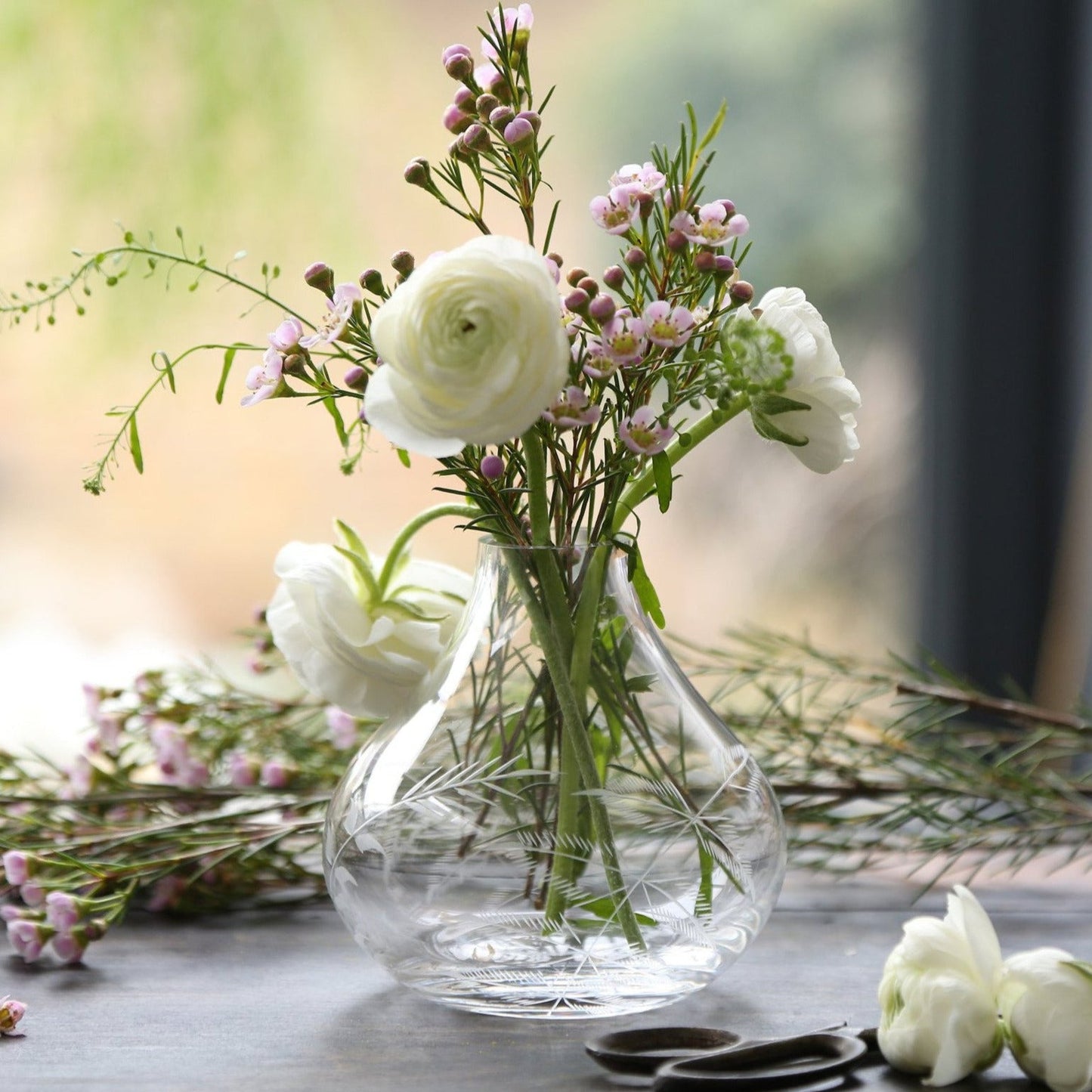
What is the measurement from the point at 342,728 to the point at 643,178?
1.24 feet

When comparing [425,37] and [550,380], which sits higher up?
[425,37]

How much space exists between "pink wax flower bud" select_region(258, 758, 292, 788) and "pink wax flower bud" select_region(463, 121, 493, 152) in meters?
0.39

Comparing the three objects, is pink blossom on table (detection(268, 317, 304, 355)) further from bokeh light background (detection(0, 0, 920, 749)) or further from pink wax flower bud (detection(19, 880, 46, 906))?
bokeh light background (detection(0, 0, 920, 749))

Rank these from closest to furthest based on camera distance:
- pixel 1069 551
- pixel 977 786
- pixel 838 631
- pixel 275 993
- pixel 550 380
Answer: pixel 550 380
pixel 275 993
pixel 977 786
pixel 1069 551
pixel 838 631

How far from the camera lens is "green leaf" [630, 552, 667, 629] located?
1.70ft

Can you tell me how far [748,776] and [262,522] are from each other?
988 millimetres

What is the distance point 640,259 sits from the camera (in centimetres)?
49

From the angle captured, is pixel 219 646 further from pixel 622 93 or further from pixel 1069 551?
pixel 1069 551

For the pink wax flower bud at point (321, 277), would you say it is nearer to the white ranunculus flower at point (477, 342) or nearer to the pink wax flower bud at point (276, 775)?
the white ranunculus flower at point (477, 342)

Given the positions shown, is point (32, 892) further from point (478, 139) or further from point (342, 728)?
point (478, 139)

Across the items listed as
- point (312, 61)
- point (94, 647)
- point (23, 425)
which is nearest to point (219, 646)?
point (94, 647)

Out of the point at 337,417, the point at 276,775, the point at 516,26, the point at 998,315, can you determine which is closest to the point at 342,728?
the point at 276,775

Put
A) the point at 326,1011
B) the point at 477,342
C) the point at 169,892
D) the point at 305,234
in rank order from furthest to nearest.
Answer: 1. the point at 305,234
2. the point at 169,892
3. the point at 326,1011
4. the point at 477,342

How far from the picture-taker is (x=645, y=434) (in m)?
0.47
